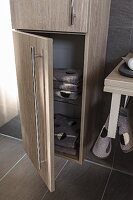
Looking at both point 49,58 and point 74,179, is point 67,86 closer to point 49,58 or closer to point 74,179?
point 49,58

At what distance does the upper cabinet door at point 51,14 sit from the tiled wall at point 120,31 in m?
0.30

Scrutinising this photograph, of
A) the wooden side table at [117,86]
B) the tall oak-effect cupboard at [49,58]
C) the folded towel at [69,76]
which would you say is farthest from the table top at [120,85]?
the folded towel at [69,76]

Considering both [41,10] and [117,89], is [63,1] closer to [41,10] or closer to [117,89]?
[41,10]

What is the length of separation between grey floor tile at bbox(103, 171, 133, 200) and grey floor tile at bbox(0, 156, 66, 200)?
34 centimetres

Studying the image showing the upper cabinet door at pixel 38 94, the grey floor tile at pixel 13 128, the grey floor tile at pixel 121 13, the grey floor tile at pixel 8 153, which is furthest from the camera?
the grey floor tile at pixel 13 128

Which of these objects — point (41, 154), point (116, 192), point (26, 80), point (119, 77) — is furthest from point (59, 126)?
point (119, 77)

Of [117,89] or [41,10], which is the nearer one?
[117,89]

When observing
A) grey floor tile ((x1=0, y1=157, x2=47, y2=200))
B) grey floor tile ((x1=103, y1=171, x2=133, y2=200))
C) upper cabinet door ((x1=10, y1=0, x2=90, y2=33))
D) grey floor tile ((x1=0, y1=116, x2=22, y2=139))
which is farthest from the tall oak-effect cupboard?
grey floor tile ((x1=0, y1=116, x2=22, y2=139))

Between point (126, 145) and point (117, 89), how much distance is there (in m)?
0.35

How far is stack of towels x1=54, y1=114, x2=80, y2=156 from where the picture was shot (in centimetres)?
117

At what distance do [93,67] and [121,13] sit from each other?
12.0 inches

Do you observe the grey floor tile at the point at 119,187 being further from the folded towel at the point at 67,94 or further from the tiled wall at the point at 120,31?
the tiled wall at the point at 120,31

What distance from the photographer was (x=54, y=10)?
33.5 inches

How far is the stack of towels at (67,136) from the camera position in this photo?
117 centimetres
